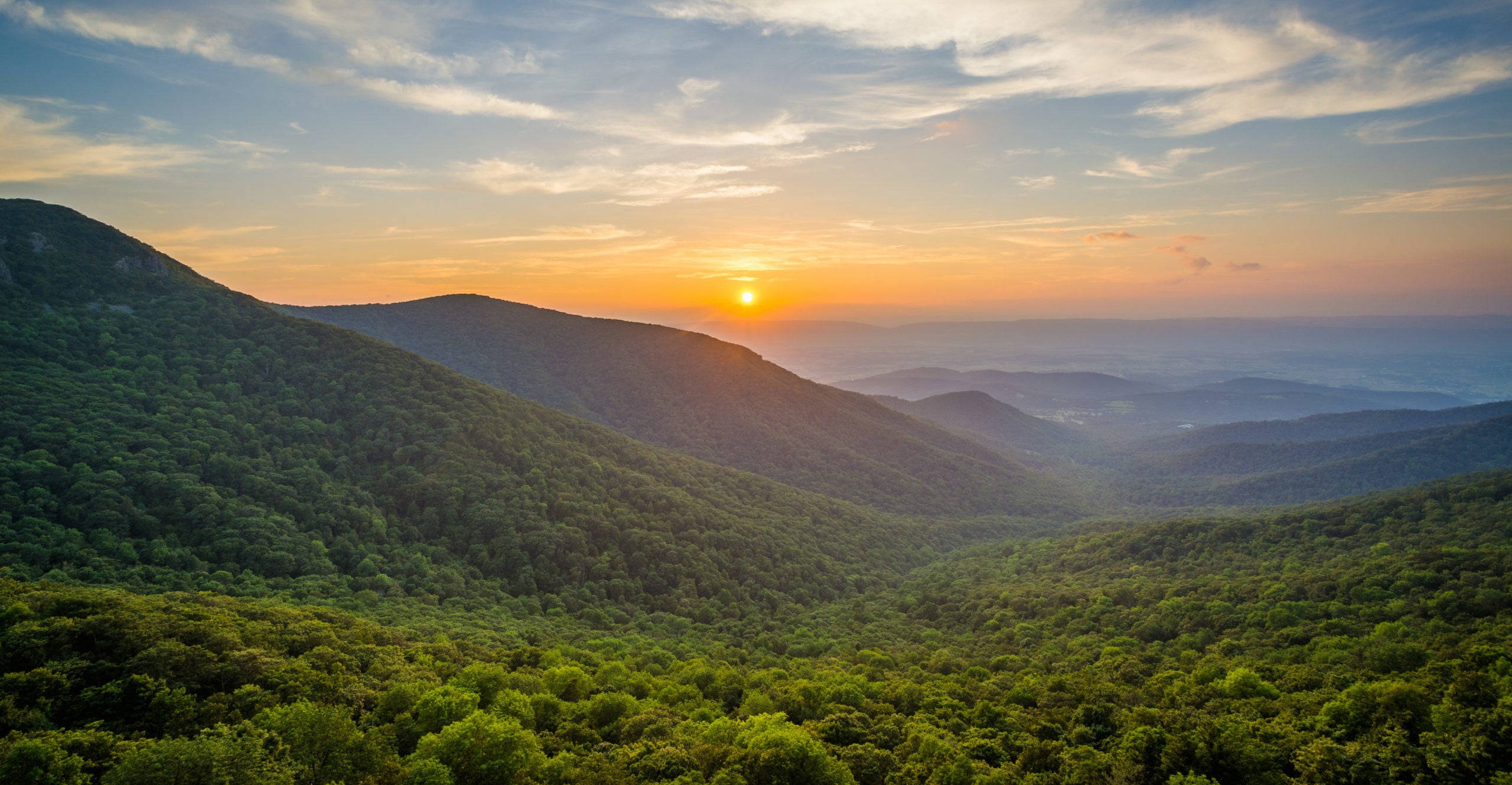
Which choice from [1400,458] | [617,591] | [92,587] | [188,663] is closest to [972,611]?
[617,591]

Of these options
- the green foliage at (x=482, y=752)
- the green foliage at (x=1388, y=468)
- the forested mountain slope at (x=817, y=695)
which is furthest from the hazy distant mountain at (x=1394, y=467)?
the green foliage at (x=482, y=752)

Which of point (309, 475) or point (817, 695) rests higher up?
point (309, 475)

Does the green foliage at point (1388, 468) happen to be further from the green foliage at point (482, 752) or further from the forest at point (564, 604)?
the green foliage at point (482, 752)

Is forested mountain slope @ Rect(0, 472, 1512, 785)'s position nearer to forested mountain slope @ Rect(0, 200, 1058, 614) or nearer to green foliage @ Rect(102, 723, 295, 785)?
green foliage @ Rect(102, 723, 295, 785)

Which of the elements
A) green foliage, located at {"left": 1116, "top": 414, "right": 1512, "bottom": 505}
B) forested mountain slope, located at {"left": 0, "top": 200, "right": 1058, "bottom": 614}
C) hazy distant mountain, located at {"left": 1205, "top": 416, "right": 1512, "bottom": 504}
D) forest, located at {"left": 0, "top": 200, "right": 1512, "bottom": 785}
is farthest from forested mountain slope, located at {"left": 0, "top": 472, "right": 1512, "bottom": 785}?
green foliage, located at {"left": 1116, "top": 414, "right": 1512, "bottom": 505}

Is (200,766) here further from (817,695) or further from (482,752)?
(817,695)

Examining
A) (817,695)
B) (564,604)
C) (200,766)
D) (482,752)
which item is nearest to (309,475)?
(564,604)

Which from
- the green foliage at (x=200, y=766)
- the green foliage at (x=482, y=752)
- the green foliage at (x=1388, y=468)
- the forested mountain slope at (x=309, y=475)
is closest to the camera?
the green foliage at (x=200, y=766)

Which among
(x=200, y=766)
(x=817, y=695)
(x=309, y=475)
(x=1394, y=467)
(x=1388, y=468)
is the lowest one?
(x=817, y=695)
